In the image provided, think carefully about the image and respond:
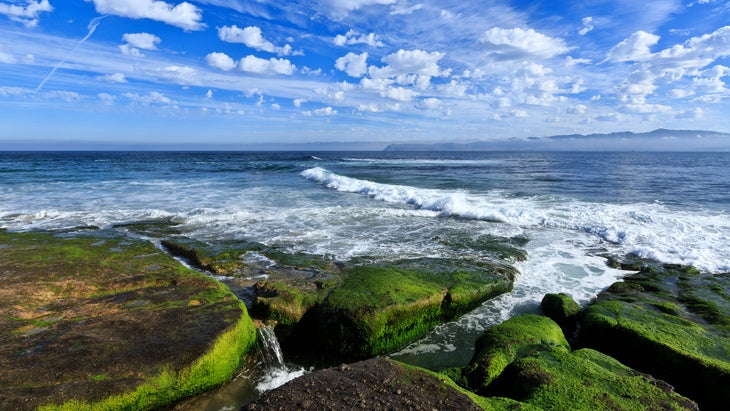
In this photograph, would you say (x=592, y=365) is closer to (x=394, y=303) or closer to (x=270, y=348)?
(x=394, y=303)

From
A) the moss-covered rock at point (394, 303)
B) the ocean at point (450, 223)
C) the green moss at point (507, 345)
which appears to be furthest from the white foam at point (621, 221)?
the green moss at point (507, 345)

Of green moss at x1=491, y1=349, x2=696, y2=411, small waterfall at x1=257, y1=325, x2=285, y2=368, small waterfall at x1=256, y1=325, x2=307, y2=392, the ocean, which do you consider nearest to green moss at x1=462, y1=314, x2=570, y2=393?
green moss at x1=491, y1=349, x2=696, y2=411

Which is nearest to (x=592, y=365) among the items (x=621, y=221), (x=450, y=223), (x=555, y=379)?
(x=555, y=379)

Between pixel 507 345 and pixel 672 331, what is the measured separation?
314 centimetres

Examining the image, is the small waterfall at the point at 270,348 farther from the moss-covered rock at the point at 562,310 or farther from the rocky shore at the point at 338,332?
the moss-covered rock at the point at 562,310

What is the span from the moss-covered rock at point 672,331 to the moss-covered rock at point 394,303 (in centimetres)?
235

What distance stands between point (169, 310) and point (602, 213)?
1874cm

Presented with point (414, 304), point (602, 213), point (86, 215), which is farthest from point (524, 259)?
point (86, 215)

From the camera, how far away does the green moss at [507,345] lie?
539 cm

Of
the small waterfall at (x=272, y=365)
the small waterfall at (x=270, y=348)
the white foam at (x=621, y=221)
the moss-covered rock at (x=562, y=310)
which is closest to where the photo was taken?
the small waterfall at (x=272, y=365)

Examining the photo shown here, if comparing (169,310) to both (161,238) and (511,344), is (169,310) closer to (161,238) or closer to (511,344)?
(511,344)

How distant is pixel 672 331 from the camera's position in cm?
663

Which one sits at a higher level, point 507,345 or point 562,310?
point 507,345

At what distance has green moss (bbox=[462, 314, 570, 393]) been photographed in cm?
539
